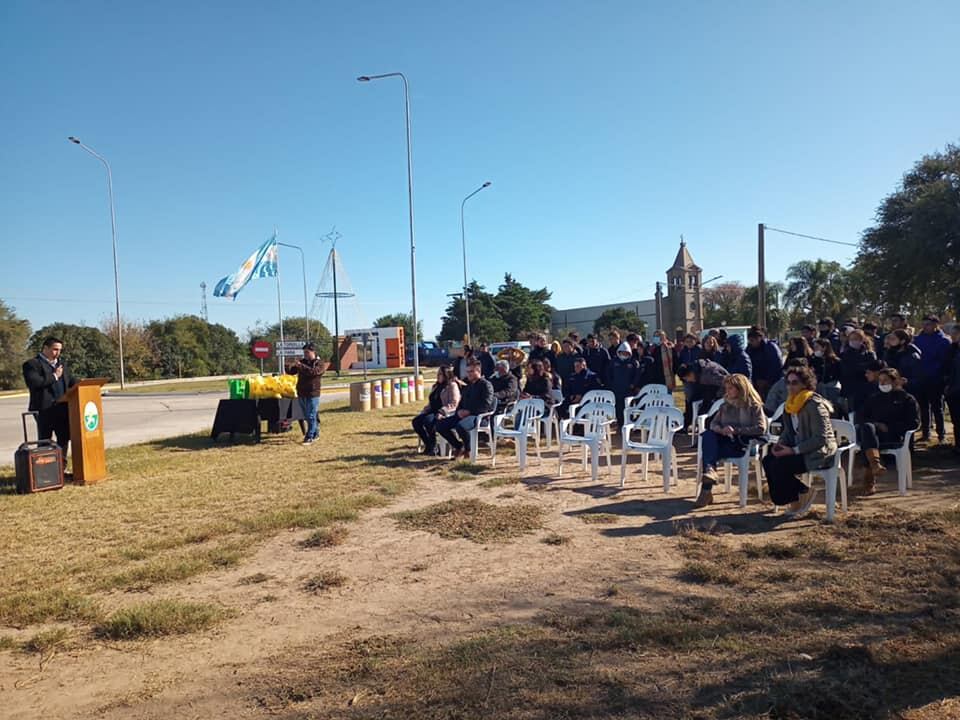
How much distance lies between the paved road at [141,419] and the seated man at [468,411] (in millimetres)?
7140

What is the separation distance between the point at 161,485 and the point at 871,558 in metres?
7.93

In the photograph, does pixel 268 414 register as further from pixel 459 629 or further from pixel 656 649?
pixel 656 649

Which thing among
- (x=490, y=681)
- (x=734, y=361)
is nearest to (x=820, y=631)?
(x=490, y=681)

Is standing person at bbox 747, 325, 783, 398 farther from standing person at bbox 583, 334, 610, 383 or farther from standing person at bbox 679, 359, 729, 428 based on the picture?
standing person at bbox 583, 334, 610, 383

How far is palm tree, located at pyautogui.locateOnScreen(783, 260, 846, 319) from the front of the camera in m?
57.9

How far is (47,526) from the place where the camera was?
22.0ft

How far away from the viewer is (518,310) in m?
76.6

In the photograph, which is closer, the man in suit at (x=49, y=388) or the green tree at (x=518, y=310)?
the man in suit at (x=49, y=388)

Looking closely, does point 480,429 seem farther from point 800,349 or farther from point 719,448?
point 800,349

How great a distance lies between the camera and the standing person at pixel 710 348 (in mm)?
10230

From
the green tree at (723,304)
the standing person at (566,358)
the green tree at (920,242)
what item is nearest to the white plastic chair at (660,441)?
the standing person at (566,358)

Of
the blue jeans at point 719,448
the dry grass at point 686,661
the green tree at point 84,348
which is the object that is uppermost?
the green tree at point 84,348

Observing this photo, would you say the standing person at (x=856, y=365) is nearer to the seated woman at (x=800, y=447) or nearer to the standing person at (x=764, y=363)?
the standing person at (x=764, y=363)

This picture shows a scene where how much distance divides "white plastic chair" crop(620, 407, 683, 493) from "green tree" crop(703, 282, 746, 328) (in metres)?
64.9
